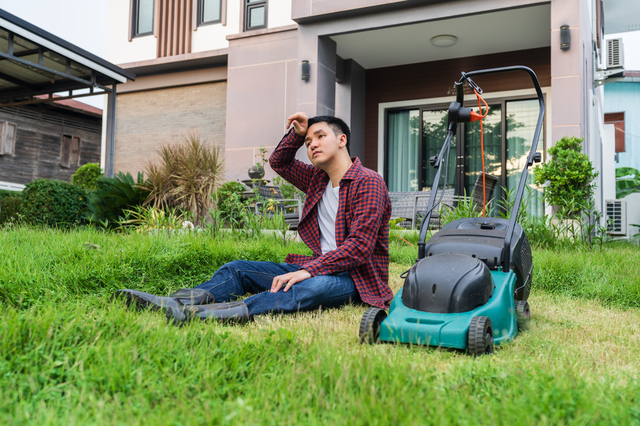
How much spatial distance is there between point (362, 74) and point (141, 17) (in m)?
6.19

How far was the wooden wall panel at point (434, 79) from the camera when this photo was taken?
8969 millimetres

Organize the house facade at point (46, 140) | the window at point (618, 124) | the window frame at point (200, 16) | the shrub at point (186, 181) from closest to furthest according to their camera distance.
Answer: the shrub at point (186, 181), the window frame at point (200, 16), the house facade at point (46, 140), the window at point (618, 124)

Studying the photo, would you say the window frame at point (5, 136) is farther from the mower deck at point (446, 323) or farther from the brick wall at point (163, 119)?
the mower deck at point (446, 323)

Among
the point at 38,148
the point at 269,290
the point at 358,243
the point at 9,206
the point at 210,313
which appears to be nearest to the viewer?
the point at 210,313

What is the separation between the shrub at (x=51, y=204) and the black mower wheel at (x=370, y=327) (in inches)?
250

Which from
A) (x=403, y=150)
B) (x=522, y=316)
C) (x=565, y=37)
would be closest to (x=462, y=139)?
(x=403, y=150)

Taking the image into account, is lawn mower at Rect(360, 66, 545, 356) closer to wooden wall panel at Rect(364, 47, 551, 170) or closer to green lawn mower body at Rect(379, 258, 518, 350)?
green lawn mower body at Rect(379, 258, 518, 350)

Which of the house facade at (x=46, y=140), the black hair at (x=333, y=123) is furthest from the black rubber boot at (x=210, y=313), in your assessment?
the house facade at (x=46, y=140)

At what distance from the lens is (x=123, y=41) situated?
40.9 feet

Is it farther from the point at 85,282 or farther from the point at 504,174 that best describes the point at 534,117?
the point at 85,282

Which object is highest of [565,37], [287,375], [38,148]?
[38,148]

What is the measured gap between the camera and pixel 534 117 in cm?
906

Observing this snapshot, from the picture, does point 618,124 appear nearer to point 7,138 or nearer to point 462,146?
point 462,146

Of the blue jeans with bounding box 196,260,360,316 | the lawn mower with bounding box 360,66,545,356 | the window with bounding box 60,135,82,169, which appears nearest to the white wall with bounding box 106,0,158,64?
the window with bounding box 60,135,82,169
